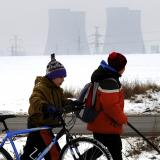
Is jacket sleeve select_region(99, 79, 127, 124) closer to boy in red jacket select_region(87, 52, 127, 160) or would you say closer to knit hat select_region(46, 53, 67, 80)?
boy in red jacket select_region(87, 52, 127, 160)

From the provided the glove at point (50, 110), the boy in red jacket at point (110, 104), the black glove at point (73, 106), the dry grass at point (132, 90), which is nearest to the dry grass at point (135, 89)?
the dry grass at point (132, 90)

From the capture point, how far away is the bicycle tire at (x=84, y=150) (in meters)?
5.43

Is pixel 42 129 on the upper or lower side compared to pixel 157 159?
upper

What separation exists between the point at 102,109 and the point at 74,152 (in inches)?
21.1

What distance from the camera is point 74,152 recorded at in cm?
550

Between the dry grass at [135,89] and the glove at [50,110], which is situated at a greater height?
the glove at [50,110]

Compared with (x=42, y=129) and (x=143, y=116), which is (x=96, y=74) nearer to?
(x=42, y=129)

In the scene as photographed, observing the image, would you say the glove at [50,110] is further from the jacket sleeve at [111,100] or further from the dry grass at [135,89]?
the dry grass at [135,89]

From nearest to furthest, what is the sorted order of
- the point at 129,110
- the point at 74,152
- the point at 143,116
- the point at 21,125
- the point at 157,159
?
the point at 74,152, the point at 157,159, the point at 21,125, the point at 143,116, the point at 129,110

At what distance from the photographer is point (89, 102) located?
5.73 metres

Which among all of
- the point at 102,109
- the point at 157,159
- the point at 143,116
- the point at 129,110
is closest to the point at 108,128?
the point at 102,109

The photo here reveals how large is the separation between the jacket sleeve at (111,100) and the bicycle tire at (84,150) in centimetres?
36

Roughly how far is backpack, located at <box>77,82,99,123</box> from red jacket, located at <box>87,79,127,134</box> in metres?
0.05

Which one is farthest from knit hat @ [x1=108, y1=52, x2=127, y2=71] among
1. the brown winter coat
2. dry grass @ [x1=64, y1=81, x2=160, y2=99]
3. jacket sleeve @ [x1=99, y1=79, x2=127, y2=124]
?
dry grass @ [x1=64, y1=81, x2=160, y2=99]
